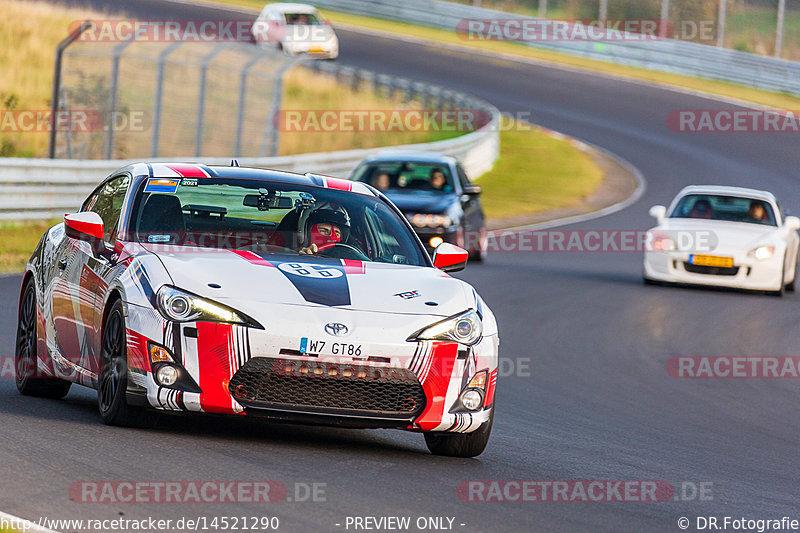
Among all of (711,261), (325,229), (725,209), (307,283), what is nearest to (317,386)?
(307,283)

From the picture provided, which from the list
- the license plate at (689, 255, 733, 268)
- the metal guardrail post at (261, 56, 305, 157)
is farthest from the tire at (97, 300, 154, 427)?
the metal guardrail post at (261, 56, 305, 157)

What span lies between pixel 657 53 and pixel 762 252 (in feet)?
107

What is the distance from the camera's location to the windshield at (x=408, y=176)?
2055 cm

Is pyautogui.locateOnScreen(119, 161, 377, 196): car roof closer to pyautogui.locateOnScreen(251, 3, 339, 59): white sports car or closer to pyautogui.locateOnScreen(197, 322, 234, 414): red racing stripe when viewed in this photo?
pyautogui.locateOnScreen(197, 322, 234, 414): red racing stripe

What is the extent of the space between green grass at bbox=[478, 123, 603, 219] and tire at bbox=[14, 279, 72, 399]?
68.3 ft

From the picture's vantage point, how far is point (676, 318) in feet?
54.2

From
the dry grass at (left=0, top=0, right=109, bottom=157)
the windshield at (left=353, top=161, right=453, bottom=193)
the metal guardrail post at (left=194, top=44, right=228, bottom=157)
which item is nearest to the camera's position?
the windshield at (left=353, top=161, right=453, bottom=193)

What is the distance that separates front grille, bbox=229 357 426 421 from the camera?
22.1 ft

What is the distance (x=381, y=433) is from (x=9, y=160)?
11.5 metres

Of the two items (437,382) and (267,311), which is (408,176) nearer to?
(437,382)

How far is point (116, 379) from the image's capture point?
23.2 feet

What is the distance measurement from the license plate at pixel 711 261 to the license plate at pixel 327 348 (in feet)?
43.9

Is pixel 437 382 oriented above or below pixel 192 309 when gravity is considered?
below

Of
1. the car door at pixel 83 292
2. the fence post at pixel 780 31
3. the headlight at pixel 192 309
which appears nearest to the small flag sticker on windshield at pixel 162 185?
the car door at pixel 83 292
